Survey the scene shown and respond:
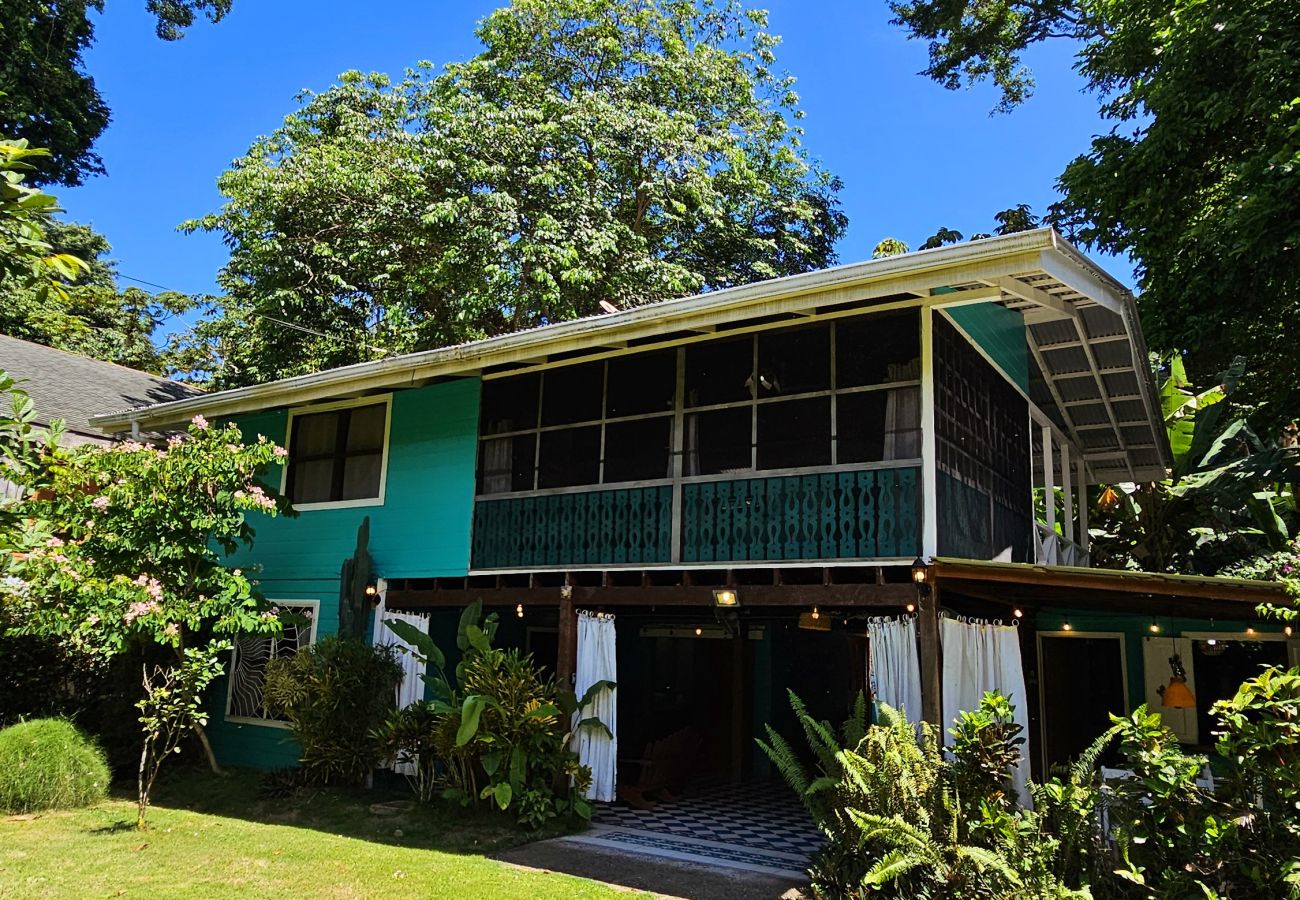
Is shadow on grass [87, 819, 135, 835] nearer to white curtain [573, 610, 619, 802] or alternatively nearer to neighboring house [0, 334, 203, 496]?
white curtain [573, 610, 619, 802]

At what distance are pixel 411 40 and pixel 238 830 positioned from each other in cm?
1978

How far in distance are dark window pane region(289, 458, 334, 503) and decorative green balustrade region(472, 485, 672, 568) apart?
3.01m

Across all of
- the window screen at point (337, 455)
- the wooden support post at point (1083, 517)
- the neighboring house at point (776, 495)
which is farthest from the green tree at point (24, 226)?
the wooden support post at point (1083, 517)

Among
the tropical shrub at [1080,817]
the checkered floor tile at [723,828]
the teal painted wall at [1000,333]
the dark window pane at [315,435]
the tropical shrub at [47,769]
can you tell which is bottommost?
the checkered floor tile at [723,828]

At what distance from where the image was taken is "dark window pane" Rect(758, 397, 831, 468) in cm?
935

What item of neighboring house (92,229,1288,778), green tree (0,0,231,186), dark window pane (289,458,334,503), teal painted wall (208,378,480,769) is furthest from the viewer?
green tree (0,0,231,186)

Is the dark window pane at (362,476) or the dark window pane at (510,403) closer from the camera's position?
the dark window pane at (510,403)

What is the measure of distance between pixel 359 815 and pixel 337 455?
523 centimetres

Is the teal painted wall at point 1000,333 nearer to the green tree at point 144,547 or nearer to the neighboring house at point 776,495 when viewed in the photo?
the neighboring house at point 776,495

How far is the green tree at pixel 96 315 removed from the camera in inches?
1107

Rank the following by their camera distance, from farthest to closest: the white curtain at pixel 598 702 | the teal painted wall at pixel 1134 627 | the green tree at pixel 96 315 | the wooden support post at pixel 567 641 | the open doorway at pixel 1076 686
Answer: the green tree at pixel 96 315 → the open doorway at pixel 1076 686 → the teal painted wall at pixel 1134 627 → the wooden support post at pixel 567 641 → the white curtain at pixel 598 702

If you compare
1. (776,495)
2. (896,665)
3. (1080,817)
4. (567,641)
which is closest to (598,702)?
(567,641)

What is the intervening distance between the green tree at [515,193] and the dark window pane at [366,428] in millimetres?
6293

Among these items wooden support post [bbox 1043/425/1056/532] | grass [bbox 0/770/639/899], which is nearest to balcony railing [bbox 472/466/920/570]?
grass [bbox 0/770/639/899]
